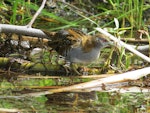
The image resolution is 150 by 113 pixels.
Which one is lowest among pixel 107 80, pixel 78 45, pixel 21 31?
pixel 107 80

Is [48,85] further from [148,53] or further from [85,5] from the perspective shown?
[85,5]

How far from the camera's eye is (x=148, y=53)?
496cm

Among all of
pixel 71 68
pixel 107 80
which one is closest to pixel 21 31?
pixel 71 68

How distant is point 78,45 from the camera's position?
424cm

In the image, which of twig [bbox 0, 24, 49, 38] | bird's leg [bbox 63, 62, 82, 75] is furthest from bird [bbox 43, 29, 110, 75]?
twig [bbox 0, 24, 49, 38]

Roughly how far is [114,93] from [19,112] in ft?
3.22

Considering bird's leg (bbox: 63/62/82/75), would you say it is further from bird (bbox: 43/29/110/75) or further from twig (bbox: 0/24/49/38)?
twig (bbox: 0/24/49/38)

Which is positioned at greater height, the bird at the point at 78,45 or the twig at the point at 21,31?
the twig at the point at 21,31

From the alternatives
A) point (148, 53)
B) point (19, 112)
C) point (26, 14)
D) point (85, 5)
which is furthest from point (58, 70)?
point (85, 5)

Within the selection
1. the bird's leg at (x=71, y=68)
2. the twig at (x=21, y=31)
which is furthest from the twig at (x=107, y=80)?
the twig at (x=21, y=31)

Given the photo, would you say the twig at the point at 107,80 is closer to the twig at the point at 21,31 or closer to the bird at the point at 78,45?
the bird at the point at 78,45

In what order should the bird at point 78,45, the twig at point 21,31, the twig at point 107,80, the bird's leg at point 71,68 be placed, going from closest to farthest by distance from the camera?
1. the twig at point 107,80
2. the bird at point 78,45
3. the bird's leg at point 71,68
4. the twig at point 21,31

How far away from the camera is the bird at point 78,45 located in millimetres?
4191

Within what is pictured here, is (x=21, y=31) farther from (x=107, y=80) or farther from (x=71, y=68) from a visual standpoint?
(x=107, y=80)
